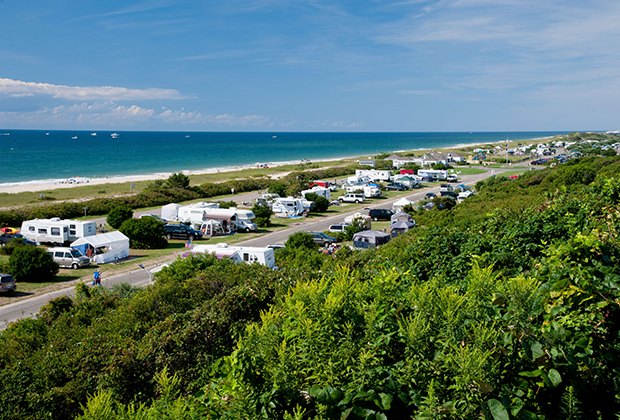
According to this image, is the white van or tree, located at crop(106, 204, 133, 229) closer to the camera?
the white van

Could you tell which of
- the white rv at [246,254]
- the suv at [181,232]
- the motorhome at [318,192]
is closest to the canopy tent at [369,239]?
the white rv at [246,254]

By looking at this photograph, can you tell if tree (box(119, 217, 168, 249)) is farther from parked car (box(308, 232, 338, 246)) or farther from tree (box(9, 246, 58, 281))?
parked car (box(308, 232, 338, 246))

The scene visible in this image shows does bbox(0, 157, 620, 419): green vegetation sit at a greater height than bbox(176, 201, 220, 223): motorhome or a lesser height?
greater

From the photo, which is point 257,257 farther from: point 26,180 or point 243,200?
point 26,180

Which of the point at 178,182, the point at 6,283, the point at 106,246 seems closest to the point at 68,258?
the point at 106,246

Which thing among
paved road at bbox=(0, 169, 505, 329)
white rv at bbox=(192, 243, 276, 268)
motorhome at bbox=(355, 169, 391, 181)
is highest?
motorhome at bbox=(355, 169, 391, 181)

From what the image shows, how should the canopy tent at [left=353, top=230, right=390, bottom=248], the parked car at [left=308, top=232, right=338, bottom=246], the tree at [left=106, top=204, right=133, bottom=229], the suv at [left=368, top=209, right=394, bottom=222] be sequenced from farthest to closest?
1. the suv at [left=368, top=209, right=394, bottom=222]
2. the tree at [left=106, top=204, right=133, bottom=229]
3. the parked car at [left=308, top=232, right=338, bottom=246]
4. the canopy tent at [left=353, top=230, right=390, bottom=248]

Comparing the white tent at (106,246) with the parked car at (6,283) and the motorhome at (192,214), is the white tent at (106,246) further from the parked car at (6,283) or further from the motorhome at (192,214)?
the motorhome at (192,214)

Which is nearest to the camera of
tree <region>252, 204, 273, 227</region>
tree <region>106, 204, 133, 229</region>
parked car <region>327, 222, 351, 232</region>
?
parked car <region>327, 222, 351, 232</region>

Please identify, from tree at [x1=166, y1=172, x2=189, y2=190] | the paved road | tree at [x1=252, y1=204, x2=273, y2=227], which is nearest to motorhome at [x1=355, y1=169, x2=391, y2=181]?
the paved road
